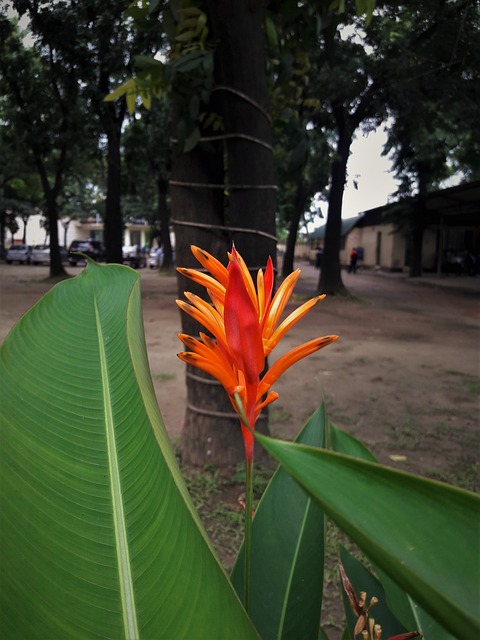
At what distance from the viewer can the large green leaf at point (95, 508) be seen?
1.40 ft

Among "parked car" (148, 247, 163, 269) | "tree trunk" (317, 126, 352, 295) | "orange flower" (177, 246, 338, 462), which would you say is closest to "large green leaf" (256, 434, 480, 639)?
"orange flower" (177, 246, 338, 462)

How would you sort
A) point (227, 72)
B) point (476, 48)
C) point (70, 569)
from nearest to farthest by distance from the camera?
point (70, 569) → point (227, 72) → point (476, 48)

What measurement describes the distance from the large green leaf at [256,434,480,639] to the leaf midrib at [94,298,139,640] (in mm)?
212

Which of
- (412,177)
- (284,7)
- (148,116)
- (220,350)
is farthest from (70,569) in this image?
(412,177)

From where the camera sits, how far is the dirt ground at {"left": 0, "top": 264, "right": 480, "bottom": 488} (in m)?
3.98

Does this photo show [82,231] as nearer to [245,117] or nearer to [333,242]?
[333,242]

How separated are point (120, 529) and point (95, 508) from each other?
0.03m

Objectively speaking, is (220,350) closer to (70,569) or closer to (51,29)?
(70,569)

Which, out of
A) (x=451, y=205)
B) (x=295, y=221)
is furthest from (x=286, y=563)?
(x=451, y=205)

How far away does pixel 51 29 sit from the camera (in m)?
8.09

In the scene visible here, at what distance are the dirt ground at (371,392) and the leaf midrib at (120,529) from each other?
0.36 m

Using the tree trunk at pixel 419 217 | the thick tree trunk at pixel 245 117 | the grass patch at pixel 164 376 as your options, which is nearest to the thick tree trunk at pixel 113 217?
the grass patch at pixel 164 376

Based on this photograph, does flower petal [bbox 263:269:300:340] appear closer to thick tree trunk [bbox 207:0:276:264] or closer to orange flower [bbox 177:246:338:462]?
orange flower [bbox 177:246:338:462]

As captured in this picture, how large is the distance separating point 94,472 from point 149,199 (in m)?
30.2
